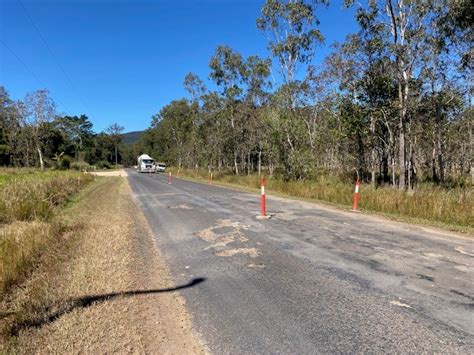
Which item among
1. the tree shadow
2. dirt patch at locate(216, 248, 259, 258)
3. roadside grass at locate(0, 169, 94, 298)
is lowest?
dirt patch at locate(216, 248, 259, 258)

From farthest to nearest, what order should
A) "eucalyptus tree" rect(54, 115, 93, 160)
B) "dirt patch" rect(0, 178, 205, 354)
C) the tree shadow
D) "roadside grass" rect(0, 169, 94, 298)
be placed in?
"eucalyptus tree" rect(54, 115, 93, 160) → "roadside grass" rect(0, 169, 94, 298) → the tree shadow → "dirt patch" rect(0, 178, 205, 354)

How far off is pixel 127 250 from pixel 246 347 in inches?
167

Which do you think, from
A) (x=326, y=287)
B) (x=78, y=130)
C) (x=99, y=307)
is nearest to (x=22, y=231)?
(x=99, y=307)

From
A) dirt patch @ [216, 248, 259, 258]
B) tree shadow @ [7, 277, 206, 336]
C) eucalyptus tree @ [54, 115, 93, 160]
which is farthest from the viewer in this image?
eucalyptus tree @ [54, 115, 93, 160]

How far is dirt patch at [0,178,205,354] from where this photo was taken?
3.36 m

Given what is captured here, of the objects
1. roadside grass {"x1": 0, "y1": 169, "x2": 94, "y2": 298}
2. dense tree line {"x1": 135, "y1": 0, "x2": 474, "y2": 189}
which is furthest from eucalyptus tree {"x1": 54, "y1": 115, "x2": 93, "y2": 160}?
roadside grass {"x1": 0, "y1": 169, "x2": 94, "y2": 298}

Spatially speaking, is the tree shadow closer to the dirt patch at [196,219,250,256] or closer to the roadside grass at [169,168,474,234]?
the dirt patch at [196,219,250,256]

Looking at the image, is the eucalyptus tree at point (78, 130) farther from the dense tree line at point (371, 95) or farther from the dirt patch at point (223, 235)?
the dirt patch at point (223, 235)

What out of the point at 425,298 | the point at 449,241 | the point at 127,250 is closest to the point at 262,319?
the point at 425,298

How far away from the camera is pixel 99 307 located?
409cm

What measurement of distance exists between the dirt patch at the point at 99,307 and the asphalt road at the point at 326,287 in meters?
0.32

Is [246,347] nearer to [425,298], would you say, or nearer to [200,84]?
[425,298]

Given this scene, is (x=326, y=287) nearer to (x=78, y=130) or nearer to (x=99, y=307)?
(x=99, y=307)

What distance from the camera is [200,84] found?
48844 mm
